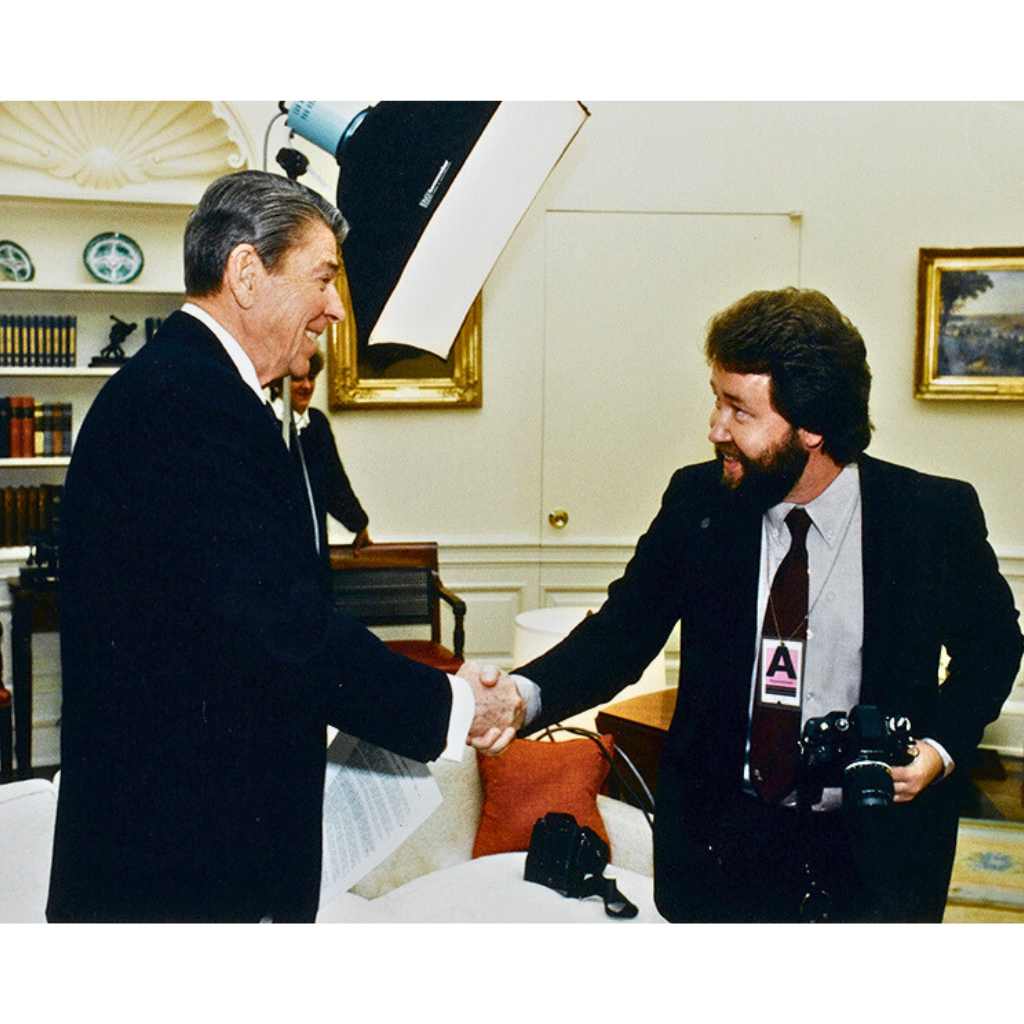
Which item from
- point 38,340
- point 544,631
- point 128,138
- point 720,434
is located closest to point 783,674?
point 720,434

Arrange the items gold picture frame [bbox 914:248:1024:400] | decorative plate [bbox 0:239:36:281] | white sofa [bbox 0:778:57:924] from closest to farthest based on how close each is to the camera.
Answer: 1. white sofa [bbox 0:778:57:924]
2. gold picture frame [bbox 914:248:1024:400]
3. decorative plate [bbox 0:239:36:281]

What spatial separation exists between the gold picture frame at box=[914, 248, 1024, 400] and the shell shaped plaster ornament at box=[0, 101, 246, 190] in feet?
6.49

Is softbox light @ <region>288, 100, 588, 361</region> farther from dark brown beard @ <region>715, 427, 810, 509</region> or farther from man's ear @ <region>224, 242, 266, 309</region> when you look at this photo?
Result: dark brown beard @ <region>715, 427, 810, 509</region>

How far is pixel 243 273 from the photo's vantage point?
153 centimetres

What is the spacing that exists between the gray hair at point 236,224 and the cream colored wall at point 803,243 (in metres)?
0.93

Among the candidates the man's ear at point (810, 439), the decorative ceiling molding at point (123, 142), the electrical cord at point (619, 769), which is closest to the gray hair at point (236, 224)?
the man's ear at point (810, 439)

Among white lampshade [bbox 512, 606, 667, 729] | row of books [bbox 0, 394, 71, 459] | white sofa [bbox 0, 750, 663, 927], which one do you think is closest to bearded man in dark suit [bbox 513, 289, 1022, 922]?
white sofa [bbox 0, 750, 663, 927]

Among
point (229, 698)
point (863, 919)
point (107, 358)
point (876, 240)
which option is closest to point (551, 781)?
point (863, 919)

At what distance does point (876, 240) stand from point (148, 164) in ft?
7.32

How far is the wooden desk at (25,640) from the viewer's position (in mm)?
3293

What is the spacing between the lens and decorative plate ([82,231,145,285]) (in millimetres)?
3518

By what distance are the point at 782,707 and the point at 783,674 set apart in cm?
5

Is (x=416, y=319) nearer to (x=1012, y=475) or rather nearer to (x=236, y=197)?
(x=236, y=197)

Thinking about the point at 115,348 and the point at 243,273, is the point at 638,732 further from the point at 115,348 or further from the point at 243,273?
the point at 115,348
